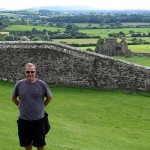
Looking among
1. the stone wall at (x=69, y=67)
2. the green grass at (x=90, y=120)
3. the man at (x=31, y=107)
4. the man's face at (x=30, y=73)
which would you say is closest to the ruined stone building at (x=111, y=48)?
the stone wall at (x=69, y=67)

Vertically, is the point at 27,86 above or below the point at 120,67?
above

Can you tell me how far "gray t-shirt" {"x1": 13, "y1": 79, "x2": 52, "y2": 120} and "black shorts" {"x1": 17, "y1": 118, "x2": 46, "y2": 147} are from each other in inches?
5.1

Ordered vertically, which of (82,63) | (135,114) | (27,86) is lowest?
(135,114)

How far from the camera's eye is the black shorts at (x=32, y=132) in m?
9.66

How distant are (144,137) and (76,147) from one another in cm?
384

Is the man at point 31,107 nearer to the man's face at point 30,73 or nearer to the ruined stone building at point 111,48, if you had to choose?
the man's face at point 30,73

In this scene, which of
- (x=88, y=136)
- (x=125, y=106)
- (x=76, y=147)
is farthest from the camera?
(x=125, y=106)

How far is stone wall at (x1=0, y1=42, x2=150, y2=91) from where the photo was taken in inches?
898

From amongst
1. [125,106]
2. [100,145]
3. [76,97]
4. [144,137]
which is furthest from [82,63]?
[100,145]

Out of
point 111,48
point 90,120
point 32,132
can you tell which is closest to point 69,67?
point 90,120

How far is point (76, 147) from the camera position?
11766 mm

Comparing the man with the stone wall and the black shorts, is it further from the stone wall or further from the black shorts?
the stone wall

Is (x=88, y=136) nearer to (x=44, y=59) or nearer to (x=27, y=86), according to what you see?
(x=27, y=86)

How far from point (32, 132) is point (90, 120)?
7.17 meters
